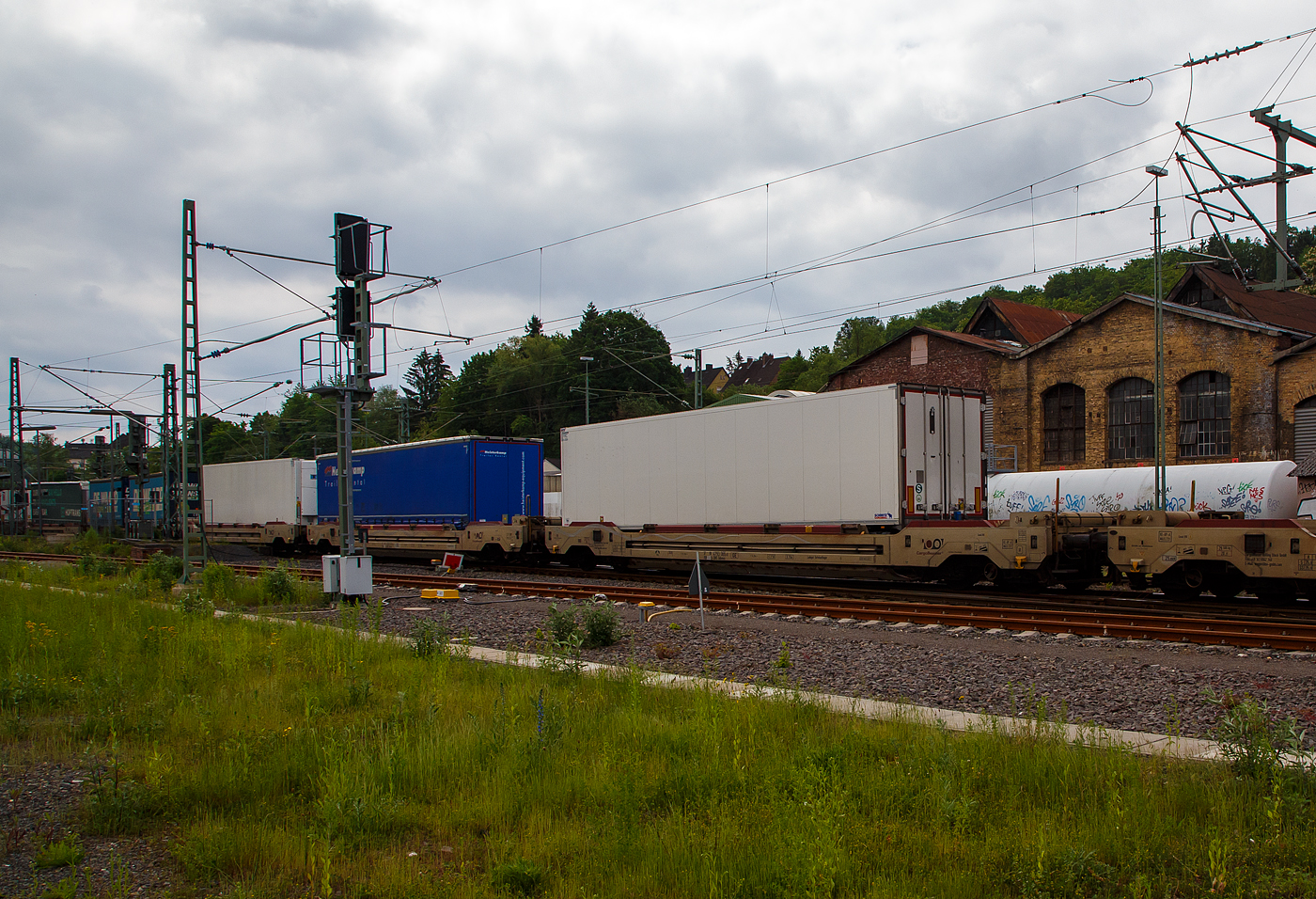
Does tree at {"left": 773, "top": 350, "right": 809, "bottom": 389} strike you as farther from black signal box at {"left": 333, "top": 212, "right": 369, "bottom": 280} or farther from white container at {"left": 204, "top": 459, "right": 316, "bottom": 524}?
black signal box at {"left": 333, "top": 212, "right": 369, "bottom": 280}

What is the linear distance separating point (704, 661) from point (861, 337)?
3540 inches

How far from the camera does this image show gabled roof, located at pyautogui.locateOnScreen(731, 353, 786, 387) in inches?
5123

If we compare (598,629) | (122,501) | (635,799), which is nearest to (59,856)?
(635,799)

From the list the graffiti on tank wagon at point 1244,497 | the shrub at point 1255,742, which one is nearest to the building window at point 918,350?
the graffiti on tank wagon at point 1244,497

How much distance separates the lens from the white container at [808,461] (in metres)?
17.1

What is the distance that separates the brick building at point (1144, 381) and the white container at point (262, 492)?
27.6m

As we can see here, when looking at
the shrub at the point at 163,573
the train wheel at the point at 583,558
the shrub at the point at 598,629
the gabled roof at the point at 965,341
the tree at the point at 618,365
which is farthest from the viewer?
the tree at the point at 618,365

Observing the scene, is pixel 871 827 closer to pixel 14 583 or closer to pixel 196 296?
pixel 196 296

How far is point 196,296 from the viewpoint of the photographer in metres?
17.8

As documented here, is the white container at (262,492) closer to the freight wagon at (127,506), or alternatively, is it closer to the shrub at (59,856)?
the freight wagon at (127,506)

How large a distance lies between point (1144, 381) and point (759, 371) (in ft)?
323

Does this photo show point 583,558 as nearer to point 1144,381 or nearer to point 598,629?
point 598,629

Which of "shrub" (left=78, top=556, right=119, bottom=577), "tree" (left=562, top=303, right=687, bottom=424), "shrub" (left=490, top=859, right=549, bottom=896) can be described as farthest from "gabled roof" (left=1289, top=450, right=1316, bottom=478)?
"tree" (left=562, top=303, right=687, bottom=424)

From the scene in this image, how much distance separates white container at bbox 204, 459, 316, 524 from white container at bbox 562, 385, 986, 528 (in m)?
16.8
